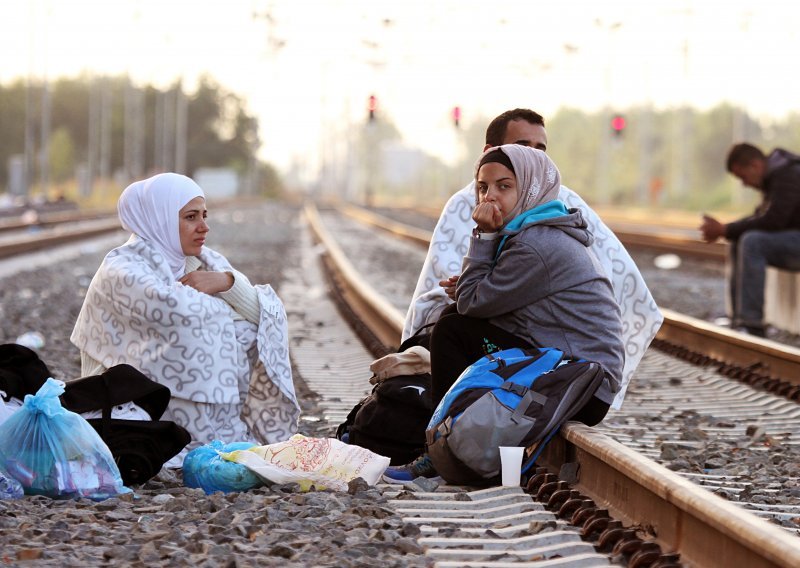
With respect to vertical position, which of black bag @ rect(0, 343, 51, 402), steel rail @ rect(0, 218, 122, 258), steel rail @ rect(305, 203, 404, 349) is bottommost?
steel rail @ rect(0, 218, 122, 258)

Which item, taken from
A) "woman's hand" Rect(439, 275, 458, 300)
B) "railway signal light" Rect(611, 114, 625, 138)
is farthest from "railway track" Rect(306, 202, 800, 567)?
"railway signal light" Rect(611, 114, 625, 138)

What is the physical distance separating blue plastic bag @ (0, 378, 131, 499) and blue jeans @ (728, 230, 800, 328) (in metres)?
6.62

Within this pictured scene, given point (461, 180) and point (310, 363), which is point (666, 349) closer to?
point (310, 363)

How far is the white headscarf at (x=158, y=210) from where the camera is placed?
18.0 feet

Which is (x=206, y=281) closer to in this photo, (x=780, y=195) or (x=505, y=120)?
(x=505, y=120)

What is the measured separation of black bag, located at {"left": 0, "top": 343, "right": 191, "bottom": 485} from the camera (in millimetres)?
4707

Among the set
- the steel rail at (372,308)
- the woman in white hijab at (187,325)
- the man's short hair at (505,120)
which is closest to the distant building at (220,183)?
the steel rail at (372,308)

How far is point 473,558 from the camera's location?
3.65 meters

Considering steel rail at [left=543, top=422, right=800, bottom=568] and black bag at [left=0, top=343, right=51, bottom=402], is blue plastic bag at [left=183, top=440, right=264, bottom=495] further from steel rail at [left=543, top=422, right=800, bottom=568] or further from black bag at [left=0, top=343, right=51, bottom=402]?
steel rail at [left=543, top=422, right=800, bottom=568]

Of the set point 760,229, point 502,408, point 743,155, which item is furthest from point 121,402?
point 760,229

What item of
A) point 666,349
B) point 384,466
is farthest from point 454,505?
point 666,349

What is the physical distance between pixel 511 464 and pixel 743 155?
590cm

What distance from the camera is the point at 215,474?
15.2ft

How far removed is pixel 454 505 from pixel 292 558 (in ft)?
3.13
